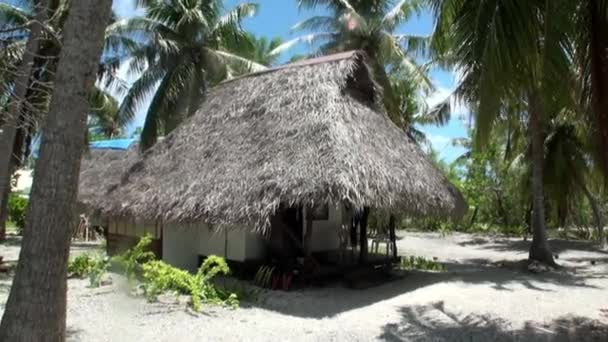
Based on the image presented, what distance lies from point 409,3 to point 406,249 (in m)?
8.13

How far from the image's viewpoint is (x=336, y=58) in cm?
1170

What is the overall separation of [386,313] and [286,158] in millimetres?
3195

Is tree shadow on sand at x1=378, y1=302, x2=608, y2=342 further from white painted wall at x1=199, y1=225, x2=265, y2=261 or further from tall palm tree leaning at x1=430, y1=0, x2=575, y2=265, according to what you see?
white painted wall at x1=199, y1=225, x2=265, y2=261

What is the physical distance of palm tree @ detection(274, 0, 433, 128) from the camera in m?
17.9

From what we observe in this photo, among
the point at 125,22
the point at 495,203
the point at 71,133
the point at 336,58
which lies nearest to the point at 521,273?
the point at 336,58

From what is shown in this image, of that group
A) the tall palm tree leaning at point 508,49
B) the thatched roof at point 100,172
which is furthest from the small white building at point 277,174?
the tall palm tree leaning at point 508,49

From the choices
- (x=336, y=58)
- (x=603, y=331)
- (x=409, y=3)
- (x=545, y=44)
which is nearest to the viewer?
(x=545, y=44)

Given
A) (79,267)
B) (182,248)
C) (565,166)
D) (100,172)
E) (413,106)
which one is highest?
(413,106)

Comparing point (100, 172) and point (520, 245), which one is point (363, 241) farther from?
point (520, 245)

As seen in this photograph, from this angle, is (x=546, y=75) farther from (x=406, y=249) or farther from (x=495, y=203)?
(x=495, y=203)

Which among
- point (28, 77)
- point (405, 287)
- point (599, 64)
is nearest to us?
point (599, 64)

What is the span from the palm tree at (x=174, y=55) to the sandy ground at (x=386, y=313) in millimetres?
7624

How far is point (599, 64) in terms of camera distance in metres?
5.89

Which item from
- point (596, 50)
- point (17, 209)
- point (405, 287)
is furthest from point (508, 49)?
point (17, 209)
